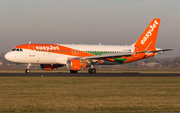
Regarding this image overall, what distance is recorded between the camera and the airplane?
131ft

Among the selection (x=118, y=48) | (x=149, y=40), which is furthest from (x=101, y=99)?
(x=149, y=40)

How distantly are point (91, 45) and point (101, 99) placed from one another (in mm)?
29702

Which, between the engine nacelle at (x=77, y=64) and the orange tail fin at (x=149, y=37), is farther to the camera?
the orange tail fin at (x=149, y=37)

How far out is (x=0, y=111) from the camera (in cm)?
1146

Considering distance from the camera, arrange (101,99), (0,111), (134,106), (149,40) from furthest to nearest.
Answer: (149,40) < (101,99) < (134,106) < (0,111)

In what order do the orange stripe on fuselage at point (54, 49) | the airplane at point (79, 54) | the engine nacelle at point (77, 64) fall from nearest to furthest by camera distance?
the engine nacelle at point (77, 64), the airplane at point (79, 54), the orange stripe on fuselage at point (54, 49)

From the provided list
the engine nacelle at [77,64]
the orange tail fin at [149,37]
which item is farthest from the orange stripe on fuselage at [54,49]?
the orange tail fin at [149,37]

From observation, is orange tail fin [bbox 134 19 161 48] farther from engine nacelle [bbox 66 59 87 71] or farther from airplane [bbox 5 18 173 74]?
engine nacelle [bbox 66 59 87 71]

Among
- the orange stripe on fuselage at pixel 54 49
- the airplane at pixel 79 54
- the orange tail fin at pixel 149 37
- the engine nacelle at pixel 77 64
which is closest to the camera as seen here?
the engine nacelle at pixel 77 64

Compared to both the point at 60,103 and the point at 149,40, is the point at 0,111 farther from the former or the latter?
the point at 149,40

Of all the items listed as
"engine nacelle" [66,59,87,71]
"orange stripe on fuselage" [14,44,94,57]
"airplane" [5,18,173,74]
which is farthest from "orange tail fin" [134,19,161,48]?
"engine nacelle" [66,59,87,71]

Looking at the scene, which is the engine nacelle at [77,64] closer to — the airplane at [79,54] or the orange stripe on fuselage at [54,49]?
the airplane at [79,54]

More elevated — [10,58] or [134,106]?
[10,58]

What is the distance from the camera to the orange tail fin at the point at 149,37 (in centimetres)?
4747
